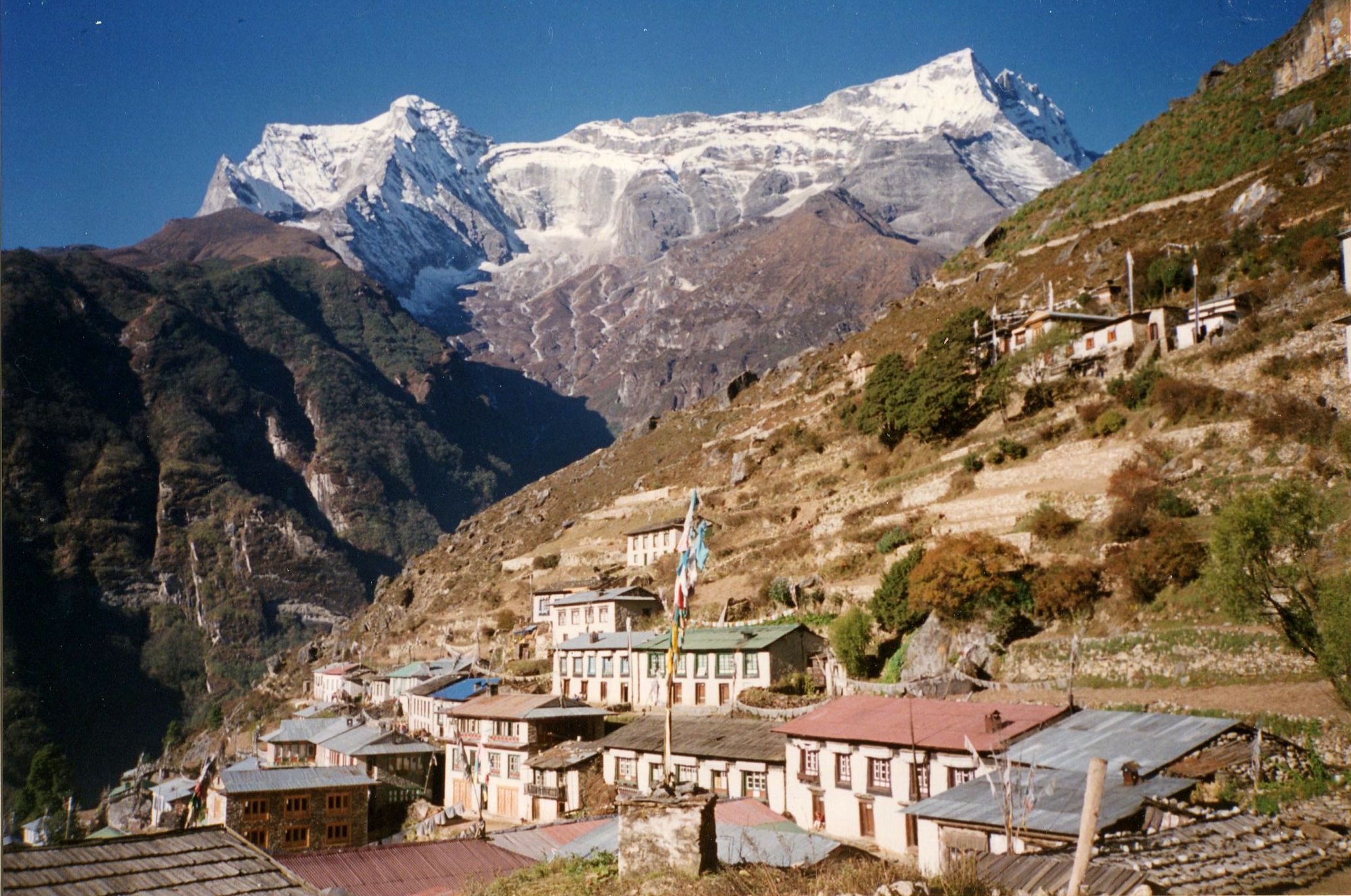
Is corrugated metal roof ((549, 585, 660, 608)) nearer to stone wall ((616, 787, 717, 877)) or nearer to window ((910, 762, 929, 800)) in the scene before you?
window ((910, 762, 929, 800))

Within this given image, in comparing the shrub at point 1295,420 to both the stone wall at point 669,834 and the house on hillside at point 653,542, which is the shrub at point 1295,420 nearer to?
the stone wall at point 669,834

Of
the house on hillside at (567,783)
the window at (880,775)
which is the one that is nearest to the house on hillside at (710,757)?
the house on hillside at (567,783)

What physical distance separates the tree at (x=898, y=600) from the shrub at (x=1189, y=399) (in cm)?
1176

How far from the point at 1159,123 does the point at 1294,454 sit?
71.9m

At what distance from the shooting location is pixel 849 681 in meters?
38.9

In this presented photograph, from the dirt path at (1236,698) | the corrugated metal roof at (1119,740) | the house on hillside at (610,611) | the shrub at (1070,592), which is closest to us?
the corrugated metal roof at (1119,740)

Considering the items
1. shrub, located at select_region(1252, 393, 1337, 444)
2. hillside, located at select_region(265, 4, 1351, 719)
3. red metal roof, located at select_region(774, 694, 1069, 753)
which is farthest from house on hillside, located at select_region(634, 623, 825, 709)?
shrub, located at select_region(1252, 393, 1337, 444)

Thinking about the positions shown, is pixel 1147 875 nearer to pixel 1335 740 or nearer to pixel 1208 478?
pixel 1335 740

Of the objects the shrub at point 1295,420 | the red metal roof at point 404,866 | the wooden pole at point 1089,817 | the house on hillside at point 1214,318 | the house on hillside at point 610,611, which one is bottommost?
the red metal roof at point 404,866

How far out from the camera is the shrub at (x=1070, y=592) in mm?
33625

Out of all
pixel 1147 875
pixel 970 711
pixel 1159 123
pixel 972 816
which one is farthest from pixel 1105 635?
pixel 1159 123

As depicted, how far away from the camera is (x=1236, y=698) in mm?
25578

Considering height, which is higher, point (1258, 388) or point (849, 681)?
point (1258, 388)

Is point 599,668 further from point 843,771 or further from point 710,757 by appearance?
point 843,771
